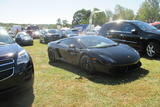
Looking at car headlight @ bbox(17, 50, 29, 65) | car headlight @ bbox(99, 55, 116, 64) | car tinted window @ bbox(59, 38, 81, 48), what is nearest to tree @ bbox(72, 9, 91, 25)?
car tinted window @ bbox(59, 38, 81, 48)

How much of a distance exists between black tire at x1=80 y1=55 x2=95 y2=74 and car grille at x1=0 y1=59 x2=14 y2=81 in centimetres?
229

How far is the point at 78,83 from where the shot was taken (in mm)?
4215

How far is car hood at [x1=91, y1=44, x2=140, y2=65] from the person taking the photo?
438cm

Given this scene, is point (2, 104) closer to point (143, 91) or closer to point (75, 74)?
point (75, 74)

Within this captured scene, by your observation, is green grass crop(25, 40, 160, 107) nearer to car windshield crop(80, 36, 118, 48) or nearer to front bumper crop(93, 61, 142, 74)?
front bumper crop(93, 61, 142, 74)

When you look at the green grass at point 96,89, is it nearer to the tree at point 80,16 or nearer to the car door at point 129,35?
the car door at point 129,35

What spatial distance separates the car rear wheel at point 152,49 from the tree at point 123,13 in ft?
205

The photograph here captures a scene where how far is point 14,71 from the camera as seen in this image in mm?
2893

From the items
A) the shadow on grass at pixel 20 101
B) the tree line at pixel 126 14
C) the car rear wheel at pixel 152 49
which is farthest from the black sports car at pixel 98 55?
the tree line at pixel 126 14

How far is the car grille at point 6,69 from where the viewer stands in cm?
277

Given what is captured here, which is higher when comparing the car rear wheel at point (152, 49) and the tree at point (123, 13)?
the tree at point (123, 13)

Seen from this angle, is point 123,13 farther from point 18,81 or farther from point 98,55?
point 18,81

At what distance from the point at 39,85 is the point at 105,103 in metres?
1.81

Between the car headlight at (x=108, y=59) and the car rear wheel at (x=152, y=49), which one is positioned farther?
the car rear wheel at (x=152, y=49)
